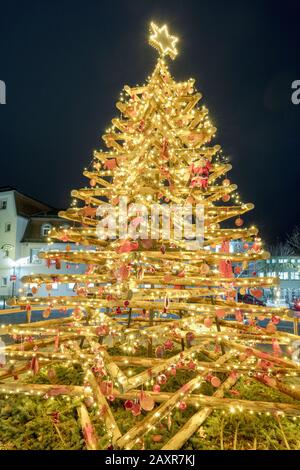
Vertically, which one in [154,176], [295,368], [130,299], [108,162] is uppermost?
[108,162]

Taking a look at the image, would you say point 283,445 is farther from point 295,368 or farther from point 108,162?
point 108,162

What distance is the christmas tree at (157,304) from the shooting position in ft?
12.4

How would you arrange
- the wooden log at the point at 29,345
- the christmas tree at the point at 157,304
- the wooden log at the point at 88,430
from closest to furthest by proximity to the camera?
the wooden log at the point at 88,430
the christmas tree at the point at 157,304
the wooden log at the point at 29,345

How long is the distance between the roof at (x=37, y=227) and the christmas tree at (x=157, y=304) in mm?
21574

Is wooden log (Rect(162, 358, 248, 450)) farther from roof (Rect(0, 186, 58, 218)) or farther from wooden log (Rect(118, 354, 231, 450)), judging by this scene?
roof (Rect(0, 186, 58, 218))

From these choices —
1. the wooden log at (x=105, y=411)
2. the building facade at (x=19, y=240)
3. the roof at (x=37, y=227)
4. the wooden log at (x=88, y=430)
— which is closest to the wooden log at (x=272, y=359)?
the wooden log at (x=105, y=411)

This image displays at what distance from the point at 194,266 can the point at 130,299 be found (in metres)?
2.03

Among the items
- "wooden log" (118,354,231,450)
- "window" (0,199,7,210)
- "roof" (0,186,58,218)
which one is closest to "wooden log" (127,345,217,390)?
"wooden log" (118,354,231,450)

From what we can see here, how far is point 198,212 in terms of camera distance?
5.69 meters

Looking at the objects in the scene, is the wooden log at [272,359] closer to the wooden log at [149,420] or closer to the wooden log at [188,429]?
the wooden log at [188,429]

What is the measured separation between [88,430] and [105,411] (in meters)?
0.30

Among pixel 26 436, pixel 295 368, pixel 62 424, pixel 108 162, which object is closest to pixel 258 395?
pixel 295 368

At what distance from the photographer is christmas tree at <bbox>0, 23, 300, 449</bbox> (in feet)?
12.4

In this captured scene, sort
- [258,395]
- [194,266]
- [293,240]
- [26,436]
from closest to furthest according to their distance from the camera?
[26,436], [258,395], [194,266], [293,240]
